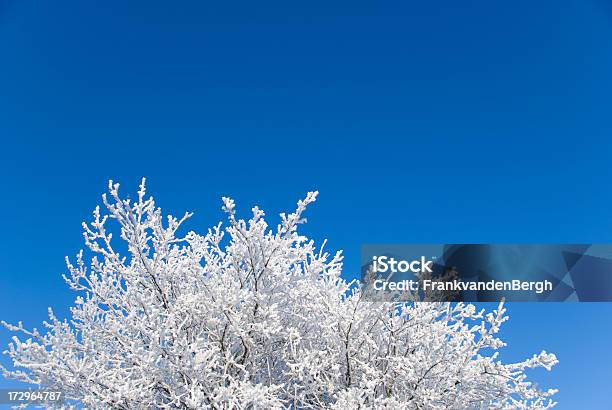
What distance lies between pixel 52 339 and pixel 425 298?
398 centimetres

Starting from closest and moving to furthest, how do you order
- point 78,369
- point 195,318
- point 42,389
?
point 78,369 < point 195,318 < point 42,389

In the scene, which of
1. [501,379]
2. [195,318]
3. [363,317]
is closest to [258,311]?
[195,318]

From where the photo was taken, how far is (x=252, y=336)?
651cm

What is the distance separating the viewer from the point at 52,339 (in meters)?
6.55

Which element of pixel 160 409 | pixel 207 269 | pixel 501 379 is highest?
pixel 207 269

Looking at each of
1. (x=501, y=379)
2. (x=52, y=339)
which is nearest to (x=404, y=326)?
(x=501, y=379)

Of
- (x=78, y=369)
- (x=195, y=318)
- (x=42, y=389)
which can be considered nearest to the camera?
(x=78, y=369)

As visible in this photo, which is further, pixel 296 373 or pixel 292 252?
pixel 292 252

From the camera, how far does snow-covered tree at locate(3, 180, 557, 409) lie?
5.91 metres

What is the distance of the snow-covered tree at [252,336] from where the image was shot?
5.91m

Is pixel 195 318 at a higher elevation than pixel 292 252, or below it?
below

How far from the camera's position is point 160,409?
6199mm

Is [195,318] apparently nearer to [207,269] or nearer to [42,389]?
[207,269]

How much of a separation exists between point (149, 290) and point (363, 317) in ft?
7.54
